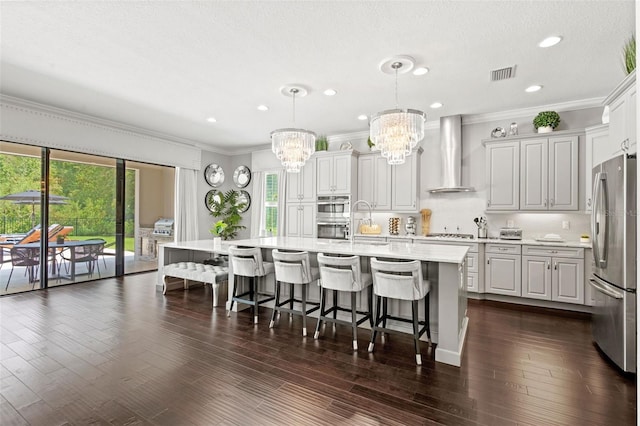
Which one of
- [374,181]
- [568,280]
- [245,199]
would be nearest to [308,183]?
[374,181]

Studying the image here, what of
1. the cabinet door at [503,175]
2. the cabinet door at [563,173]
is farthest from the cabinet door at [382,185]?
the cabinet door at [563,173]

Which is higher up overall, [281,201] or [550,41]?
[550,41]

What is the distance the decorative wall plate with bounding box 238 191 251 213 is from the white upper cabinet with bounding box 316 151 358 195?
248 cm

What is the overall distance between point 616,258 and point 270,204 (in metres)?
6.44

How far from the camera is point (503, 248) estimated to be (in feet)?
15.1

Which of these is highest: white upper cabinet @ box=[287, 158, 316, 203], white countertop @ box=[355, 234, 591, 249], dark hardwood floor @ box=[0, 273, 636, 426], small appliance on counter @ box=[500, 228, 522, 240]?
white upper cabinet @ box=[287, 158, 316, 203]

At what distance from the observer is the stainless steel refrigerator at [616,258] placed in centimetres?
253

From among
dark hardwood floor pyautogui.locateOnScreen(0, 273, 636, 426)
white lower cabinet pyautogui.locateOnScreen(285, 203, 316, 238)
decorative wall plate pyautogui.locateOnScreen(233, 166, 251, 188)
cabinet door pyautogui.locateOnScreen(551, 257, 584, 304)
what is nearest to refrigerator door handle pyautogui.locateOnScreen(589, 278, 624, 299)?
dark hardwood floor pyautogui.locateOnScreen(0, 273, 636, 426)

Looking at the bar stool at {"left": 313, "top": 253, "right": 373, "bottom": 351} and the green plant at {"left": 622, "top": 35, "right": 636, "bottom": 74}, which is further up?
the green plant at {"left": 622, "top": 35, "right": 636, "bottom": 74}

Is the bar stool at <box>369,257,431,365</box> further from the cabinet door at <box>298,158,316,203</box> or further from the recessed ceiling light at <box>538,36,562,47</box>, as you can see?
the cabinet door at <box>298,158,316,203</box>

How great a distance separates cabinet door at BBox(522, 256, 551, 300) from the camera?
14.1ft

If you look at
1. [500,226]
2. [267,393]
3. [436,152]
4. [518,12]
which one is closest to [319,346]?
[267,393]

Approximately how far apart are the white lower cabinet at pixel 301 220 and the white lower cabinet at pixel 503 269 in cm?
337

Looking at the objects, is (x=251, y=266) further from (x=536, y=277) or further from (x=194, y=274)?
(x=536, y=277)
